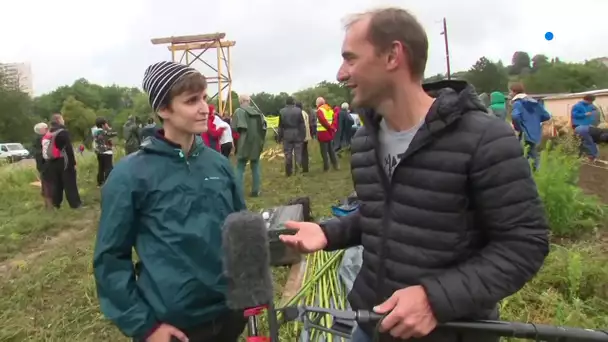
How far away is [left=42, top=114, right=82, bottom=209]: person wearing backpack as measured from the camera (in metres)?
9.12

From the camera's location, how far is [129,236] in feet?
6.15

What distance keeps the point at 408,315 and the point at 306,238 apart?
50 centimetres

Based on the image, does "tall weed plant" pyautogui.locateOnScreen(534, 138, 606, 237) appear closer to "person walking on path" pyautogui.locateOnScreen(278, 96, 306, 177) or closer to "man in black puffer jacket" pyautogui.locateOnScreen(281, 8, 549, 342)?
"man in black puffer jacket" pyautogui.locateOnScreen(281, 8, 549, 342)

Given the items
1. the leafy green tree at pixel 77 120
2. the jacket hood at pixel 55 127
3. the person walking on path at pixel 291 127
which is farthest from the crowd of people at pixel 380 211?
the leafy green tree at pixel 77 120

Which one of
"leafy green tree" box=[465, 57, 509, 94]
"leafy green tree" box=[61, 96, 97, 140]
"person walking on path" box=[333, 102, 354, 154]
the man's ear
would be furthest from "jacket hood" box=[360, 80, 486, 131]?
"leafy green tree" box=[61, 96, 97, 140]

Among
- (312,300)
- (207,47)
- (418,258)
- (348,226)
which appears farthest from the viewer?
(207,47)

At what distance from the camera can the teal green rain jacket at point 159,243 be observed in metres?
1.81

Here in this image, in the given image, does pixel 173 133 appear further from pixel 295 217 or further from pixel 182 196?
pixel 295 217

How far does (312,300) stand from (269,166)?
11.8 metres

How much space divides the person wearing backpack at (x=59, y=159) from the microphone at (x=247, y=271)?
860 centimetres

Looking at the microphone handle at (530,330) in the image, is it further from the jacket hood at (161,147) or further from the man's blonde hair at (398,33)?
the jacket hood at (161,147)

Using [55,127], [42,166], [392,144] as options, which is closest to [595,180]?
[392,144]

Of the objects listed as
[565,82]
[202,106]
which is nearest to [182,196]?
[202,106]

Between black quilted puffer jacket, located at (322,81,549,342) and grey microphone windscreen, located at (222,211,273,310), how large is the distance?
0.35 m
